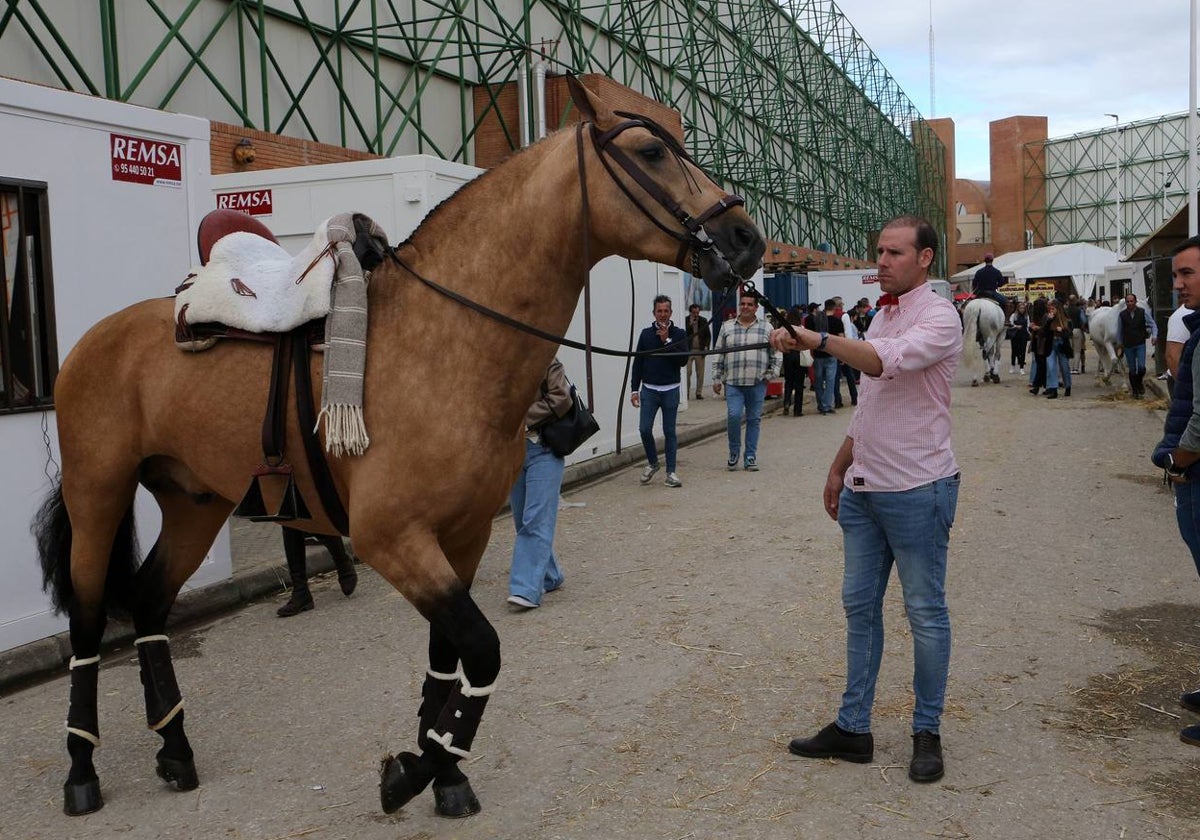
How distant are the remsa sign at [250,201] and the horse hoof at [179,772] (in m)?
6.72

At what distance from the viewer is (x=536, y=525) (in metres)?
6.62

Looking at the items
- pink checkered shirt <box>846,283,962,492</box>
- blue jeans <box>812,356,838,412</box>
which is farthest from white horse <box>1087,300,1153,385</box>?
pink checkered shirt <box>846,283,962,492</box>

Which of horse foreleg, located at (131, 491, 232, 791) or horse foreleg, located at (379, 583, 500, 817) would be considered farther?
horse foreleg, located at (131, 491, 232, 791)

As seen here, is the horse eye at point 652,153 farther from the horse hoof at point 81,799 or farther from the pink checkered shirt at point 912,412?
the horse hoof at point 81,799

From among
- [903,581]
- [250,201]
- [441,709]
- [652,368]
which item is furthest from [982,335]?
[441,709]

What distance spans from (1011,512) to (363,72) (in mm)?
14229

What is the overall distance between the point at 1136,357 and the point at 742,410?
31.3 ft

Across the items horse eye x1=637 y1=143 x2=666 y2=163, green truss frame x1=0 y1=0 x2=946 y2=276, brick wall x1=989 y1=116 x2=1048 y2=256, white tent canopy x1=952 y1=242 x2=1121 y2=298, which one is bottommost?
horse eye x1=637 y1=143 x2=666 y2=163

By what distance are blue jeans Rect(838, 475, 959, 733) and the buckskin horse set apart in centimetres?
131

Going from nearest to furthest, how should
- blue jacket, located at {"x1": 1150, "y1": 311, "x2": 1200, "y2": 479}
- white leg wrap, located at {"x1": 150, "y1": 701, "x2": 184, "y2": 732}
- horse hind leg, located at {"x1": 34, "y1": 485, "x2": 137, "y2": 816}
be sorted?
horse hind leg, located at {"x1": 34, "y1": 485, "x2": 137, "y2": 816}
white leg wrap, located at {"x1": 150, "y1": 701, "x2": 184, "y2": 732}
blue jacket, located at {"x1": 1150, "y1": 311, "x2": 1200, "y2": 479}

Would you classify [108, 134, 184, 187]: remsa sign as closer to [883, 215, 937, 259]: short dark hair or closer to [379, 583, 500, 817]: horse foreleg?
[379, 583, 500, 817]: horse foreleg

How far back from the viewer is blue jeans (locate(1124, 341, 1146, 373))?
17.7m

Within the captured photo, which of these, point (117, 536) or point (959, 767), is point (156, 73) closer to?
point (117, 536)

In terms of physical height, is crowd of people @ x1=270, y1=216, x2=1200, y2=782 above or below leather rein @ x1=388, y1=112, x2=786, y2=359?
below
